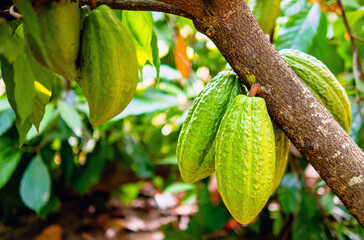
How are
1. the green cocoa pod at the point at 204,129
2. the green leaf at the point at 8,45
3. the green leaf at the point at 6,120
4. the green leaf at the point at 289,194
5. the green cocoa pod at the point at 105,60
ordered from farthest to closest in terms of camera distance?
the green leaf at the point at 289,194, the green leaf at the point at 6,120, the green cocoa pod at the point at 204,129, the green cocoa pod at the point at 105,60, the green leaf at the point at 8,45

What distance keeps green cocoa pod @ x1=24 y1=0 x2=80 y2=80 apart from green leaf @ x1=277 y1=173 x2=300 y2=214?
1.36 meters

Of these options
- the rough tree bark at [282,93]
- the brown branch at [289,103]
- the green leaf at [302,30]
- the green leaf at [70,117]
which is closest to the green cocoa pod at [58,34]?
the rough tree bark at [282,93]

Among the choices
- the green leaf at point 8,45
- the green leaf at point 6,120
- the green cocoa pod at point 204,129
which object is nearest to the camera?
the green leaf at point 8,45

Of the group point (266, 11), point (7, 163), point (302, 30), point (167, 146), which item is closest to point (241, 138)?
point (266, 11)

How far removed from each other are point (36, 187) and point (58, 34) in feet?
3.68

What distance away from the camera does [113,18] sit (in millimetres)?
672

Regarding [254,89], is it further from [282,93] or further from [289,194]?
[289,194]

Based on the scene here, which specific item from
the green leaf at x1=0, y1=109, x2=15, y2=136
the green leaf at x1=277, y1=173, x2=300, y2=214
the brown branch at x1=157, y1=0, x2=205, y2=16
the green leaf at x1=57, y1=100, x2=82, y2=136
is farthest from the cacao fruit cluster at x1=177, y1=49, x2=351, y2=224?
the green leaf at x1=0, y1=109, x2=15, y2=136

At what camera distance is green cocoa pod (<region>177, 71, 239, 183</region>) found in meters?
0.79

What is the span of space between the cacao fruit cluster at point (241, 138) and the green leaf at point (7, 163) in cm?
105

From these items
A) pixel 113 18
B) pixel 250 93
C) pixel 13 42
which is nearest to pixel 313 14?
pixel 250 93

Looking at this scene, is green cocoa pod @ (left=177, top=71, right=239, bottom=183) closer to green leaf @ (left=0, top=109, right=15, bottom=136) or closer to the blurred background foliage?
the blurred background foliage

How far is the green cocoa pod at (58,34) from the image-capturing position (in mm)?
609

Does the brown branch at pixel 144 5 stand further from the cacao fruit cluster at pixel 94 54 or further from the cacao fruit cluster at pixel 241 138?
the cacao fruit cluster at pixel 241 138
